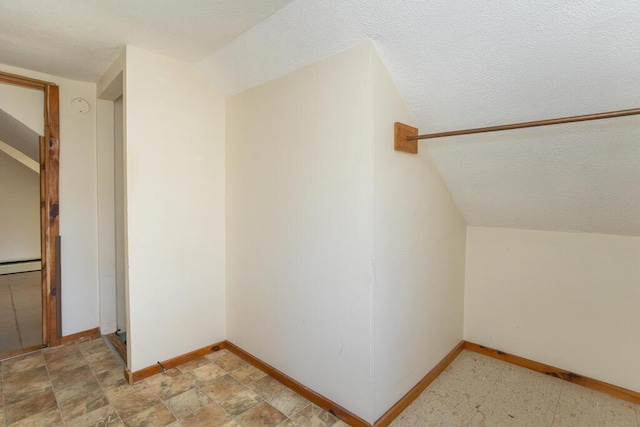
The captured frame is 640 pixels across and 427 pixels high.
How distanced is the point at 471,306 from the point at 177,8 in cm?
298

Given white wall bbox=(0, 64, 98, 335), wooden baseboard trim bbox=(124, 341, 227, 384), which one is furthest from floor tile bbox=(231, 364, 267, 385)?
white wall bbox=(0, 64, 98, 335)

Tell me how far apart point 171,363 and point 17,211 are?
497 cm

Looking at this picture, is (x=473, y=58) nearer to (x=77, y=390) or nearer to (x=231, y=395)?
(x=231, y=395)

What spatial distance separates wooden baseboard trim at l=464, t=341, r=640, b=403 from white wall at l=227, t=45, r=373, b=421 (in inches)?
56.5

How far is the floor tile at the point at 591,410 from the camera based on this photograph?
1812 mm

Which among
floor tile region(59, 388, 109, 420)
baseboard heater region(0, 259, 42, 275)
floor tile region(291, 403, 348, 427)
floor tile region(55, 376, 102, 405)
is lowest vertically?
floor tile region(291, 403, 348, 427)

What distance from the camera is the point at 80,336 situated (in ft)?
9.21

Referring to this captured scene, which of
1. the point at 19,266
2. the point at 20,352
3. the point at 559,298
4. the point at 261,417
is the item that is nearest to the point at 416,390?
the point at 261,417

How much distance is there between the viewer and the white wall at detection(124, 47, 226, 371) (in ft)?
7.06

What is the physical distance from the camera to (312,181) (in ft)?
6.23

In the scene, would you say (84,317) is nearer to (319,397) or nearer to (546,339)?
(319,397)

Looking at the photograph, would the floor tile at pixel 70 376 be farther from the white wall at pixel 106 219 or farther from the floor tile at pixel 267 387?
the floor tile at pixel 267 387

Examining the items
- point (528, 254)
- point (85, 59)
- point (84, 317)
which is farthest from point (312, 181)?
point (84, 317)

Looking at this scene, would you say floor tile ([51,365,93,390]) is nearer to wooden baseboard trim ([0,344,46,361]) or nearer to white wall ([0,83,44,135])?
wooden baseboard trim ([0,344,46,361])
